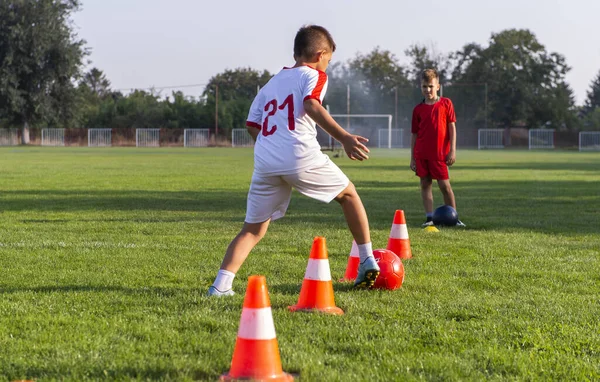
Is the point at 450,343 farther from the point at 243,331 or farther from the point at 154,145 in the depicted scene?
the point at 154,145

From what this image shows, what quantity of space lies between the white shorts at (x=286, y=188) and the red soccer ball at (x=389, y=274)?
69cm

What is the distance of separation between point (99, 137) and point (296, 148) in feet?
225

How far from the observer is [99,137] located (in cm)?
7169

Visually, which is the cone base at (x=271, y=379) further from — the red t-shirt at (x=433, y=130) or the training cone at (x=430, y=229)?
the red t-shirt at (x=433, y=130)

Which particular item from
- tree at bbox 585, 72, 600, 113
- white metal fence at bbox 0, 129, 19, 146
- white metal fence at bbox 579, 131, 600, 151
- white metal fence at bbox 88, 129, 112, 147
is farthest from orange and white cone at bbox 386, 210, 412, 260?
tree at bbox 585, 72, 600, 113

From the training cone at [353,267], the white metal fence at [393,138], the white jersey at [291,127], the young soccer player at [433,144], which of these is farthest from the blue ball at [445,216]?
the white metal fence at [393,138]

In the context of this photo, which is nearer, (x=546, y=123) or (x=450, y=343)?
(x=450, y=343)

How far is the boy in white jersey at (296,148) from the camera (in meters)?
5.18

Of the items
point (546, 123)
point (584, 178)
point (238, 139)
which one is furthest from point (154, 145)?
point (584, 178)

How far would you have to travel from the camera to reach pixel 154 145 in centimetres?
7175

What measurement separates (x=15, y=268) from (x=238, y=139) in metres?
64.7

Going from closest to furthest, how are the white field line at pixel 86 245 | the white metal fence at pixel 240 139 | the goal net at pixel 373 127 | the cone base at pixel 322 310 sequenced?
the cone base at pixel 322 310
the white field line at pixel 86 245
the goal net at pixel 373 127
the white metal fence at pixel 240 139

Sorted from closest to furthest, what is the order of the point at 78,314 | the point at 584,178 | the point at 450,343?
the point at 450,343
the point at 78,314
the point at 584,178

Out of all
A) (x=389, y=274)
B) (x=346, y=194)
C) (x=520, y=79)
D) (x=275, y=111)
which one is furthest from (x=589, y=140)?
(x=275, y=111)
